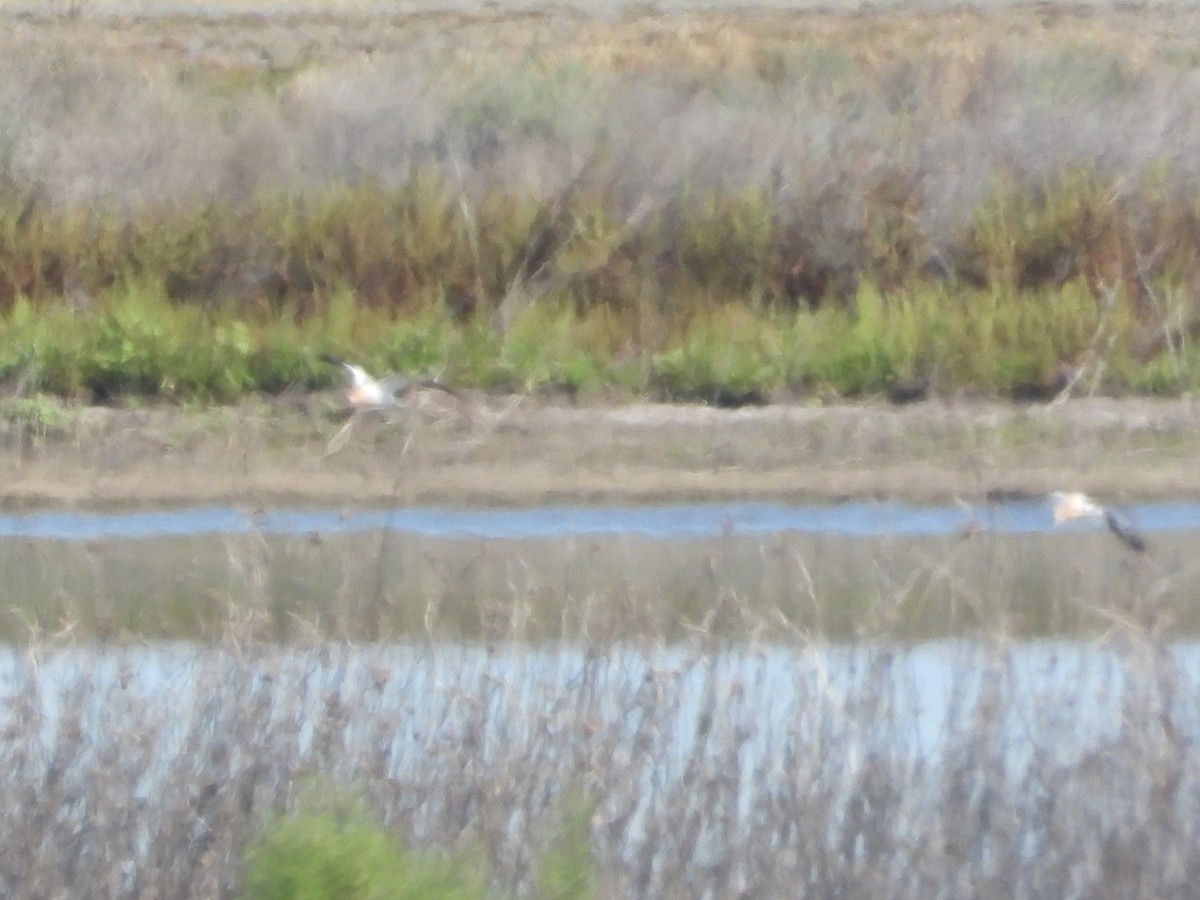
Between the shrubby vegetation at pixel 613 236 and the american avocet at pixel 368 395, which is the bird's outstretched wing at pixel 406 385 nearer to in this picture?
the american avocet at pixel 368 395

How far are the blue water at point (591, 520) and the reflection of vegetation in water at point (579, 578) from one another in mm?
176

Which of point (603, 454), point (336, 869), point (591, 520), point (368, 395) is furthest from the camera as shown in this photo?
point (603, 454)

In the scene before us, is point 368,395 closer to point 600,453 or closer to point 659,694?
point 600,453

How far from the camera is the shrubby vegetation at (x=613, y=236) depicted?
45.9 feet

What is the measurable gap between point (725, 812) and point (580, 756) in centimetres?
37

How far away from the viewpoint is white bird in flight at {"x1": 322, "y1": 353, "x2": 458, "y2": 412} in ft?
42.3

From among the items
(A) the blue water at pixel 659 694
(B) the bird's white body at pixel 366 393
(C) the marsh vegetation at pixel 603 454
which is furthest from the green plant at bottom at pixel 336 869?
(B) the bird's white body at pixel 366 393

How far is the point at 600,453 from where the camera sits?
42.7 ft

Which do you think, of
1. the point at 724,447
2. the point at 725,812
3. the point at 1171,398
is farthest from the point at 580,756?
the point at 1171,398

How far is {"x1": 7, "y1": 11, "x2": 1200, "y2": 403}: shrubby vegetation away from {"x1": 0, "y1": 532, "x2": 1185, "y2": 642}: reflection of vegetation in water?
2343 mm

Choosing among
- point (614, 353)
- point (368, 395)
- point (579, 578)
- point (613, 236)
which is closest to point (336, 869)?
point (579, 578)

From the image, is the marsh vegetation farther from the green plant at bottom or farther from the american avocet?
the american avocet

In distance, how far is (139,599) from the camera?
427 inches

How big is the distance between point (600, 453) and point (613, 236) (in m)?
3.05
